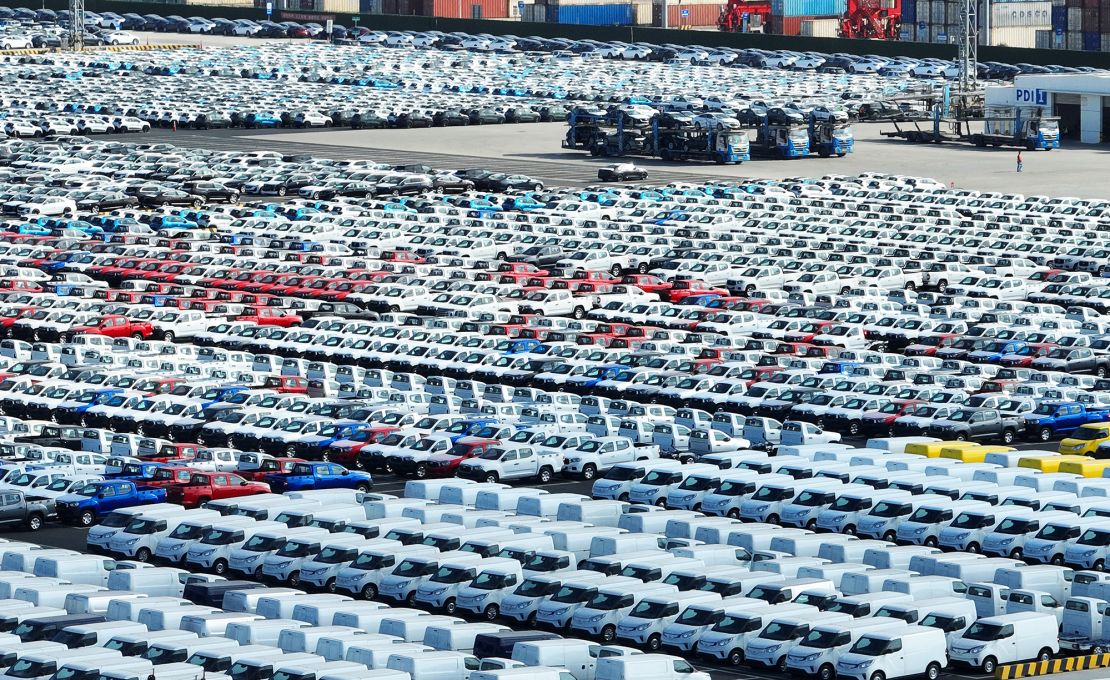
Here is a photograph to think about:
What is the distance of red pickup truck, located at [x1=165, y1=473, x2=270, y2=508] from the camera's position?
56.8 meters

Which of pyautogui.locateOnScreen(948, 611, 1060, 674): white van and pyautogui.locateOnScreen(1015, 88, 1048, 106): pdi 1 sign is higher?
pyautogui.locateOnScreen(1015, 88, 1048, 106): pdi 1 sign

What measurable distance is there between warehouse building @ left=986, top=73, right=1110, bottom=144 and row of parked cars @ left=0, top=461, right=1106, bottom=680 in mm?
96331

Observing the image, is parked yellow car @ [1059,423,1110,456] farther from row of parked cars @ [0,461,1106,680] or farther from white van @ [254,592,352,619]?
white van @ [254,592,352,619]

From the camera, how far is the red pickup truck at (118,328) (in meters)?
80.8

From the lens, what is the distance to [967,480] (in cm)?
5606

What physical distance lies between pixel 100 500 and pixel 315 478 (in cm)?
584

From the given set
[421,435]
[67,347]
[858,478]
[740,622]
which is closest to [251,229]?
[67,347]

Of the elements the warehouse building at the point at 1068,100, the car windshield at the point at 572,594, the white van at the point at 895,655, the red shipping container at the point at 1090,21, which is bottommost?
the white van at the point at 895,655

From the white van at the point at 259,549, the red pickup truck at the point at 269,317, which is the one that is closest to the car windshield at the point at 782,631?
the white van at the point at 259,549

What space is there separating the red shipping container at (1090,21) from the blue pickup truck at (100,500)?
15414cm

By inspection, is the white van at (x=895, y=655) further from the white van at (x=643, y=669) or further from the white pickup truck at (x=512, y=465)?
the white pickup truck at (x=512, y=465)

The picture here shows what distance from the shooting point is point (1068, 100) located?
146000 millimetres

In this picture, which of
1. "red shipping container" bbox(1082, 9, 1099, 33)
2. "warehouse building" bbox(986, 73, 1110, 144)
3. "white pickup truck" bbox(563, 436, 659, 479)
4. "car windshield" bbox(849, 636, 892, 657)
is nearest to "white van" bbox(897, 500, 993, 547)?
"car windshield" bbox(849, 636, 892, 657)

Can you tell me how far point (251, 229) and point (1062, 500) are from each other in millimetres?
60711
